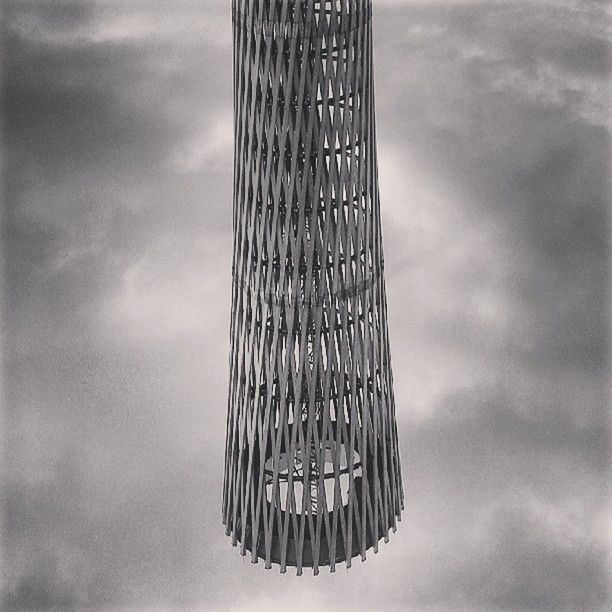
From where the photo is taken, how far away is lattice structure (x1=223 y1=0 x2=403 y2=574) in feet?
68.8

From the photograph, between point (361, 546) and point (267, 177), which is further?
point (361, 546)

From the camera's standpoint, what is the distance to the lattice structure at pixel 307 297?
68.8 ft

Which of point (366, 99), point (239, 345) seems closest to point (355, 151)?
point (366, 99)

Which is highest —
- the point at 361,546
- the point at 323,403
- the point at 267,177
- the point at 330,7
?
the point at 330,7

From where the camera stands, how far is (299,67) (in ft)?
68.5

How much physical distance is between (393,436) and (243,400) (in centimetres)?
242

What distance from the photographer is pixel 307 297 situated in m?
21.9

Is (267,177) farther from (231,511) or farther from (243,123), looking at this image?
(231,511)

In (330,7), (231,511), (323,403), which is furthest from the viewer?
(231,511)

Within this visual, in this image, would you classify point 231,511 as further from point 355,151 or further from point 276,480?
point 355,151

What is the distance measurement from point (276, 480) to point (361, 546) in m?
1.79

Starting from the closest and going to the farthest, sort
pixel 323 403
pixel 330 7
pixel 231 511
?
pixel 330 7 → pixel 323 403 → pixel 231 511

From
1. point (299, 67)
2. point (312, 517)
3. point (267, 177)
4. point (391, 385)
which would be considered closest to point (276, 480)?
point (312, 517)

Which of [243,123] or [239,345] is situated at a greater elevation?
[243,123]
